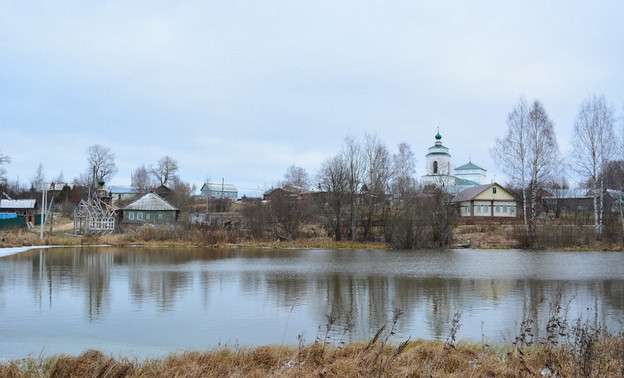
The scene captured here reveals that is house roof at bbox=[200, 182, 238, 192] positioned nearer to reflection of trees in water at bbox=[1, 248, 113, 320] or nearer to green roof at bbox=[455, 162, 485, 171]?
green roof at bbox=[455, 162, 485, 171]

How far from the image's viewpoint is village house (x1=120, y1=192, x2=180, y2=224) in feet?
171

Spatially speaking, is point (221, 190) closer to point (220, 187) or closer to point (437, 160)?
point (220, 187)

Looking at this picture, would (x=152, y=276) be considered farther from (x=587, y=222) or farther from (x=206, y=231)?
(x=587, y=222)

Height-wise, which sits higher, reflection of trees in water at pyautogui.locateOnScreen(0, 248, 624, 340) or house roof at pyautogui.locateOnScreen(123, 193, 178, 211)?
house roof at pyautogui.locateOnScreen(123, 193, 178, 211)

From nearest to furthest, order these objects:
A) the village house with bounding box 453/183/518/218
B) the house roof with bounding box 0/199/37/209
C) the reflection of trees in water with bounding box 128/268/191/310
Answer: the reflection of trees in water with bounding box 128/268/191/310 → the village house with bounding box 453/183/518/218 → the house roof with bounding box 0/199/37/209

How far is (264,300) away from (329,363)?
6962mm

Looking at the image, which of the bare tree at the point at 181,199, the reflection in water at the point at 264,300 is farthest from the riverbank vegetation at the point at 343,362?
Answer: the bare tree at the point at 181,199

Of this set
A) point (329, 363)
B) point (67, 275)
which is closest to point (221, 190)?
point (67, 275)

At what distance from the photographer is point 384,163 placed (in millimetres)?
45250

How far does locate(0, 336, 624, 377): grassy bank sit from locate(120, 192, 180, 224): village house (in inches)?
1849

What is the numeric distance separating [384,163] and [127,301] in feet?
113

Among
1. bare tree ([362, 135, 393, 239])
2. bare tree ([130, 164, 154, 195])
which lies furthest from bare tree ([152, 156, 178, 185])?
bare tree ([362, 135, 393, 239])

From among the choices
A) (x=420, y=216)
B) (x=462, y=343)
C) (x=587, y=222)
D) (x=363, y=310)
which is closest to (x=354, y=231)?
(x=420, y=216)

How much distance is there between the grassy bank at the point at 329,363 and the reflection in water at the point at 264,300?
48.3 inches
